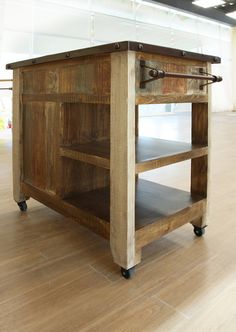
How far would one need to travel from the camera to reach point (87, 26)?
293 inches

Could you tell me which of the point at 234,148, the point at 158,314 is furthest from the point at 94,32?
the point at 158,314

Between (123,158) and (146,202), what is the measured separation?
0.43 metres

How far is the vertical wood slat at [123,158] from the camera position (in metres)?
1.01

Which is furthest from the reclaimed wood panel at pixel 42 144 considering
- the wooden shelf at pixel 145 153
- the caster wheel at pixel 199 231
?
the caster wheel at pixel 199 231

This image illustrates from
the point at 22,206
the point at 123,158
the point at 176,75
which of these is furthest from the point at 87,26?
the point at 123,158

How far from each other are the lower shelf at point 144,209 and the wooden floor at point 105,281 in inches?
4.8

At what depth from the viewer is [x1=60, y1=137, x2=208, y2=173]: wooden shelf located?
1159 mm

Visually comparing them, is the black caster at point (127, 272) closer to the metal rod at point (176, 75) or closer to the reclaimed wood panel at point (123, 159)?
the reclaimed wood panel at point (123, 159)

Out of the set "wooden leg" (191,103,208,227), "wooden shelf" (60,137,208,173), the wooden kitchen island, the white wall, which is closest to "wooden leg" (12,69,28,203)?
the wooden kitchen island

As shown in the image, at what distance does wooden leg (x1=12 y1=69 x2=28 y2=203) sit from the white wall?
4201 mm

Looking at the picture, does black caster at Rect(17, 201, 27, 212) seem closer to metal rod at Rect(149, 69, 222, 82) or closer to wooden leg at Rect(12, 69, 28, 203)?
wooden leg at Rect(12, 69, 28, 203)

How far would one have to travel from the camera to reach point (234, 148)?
A: 3766 millimetres

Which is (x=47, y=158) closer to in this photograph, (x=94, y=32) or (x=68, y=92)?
(x=68, y=92)

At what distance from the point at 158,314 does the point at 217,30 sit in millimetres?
11854
